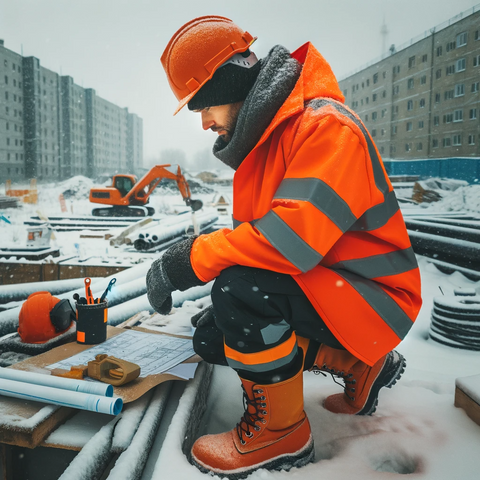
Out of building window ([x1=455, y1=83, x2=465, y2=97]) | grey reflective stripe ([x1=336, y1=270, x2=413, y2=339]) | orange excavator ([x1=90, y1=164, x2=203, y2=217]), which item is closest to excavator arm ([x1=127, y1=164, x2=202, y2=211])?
orange excavator ([x1=90, y1=164, x2=203, y2=217])

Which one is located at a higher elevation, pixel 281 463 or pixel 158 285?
pixel 158 285

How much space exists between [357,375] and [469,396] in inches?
12.0

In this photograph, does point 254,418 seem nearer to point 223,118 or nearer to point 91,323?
point 91,323

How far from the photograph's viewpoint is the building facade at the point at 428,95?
3348 millimetres

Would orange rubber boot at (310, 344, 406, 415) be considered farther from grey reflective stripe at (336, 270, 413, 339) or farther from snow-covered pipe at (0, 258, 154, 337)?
snow-covered pipe at (0, 258, 154, 337)

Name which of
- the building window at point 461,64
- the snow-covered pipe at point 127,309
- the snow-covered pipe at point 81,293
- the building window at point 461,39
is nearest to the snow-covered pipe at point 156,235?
the snow-covered pipe at point 81,293

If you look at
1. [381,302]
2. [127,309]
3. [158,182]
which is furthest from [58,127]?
[381,302]

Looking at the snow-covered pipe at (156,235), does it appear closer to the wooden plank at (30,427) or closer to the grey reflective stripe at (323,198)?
the wooden plank at (30,427)

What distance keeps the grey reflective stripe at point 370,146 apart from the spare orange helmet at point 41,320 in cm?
116

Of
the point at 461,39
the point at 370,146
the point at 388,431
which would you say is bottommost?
the point at 388,431

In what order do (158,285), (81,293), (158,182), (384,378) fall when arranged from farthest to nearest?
(158,182) → (81,293) → (384,378) → (158,285)

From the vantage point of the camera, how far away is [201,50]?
1.07m

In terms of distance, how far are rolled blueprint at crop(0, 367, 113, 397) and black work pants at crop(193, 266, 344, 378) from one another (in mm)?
339

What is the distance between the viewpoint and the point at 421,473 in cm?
82
